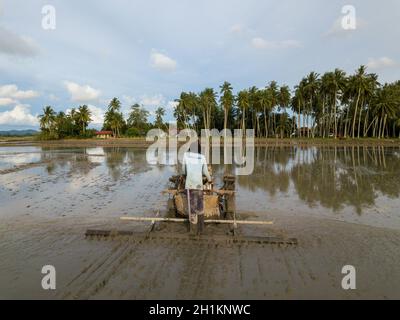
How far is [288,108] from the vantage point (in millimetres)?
70688

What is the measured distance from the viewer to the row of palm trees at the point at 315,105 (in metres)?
55.3

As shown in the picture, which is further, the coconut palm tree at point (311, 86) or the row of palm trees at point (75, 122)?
the row of palm trees at point (75, 122)

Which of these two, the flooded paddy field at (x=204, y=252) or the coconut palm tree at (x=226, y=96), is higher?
the coconut palm tree at (x=226, y=96)

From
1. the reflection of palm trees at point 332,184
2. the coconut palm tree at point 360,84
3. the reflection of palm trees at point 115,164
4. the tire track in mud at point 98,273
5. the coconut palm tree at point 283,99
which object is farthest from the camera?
the coconut palm tree at point 283,99

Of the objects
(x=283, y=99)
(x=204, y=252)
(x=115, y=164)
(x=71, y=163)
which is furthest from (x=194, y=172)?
(x=283, y=99)

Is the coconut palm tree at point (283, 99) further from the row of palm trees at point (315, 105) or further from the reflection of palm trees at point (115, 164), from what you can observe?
the reflection of palm trees at point (115, 164)

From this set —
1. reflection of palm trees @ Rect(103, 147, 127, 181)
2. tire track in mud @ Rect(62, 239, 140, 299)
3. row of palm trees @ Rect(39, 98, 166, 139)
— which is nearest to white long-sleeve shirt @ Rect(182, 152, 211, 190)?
tire track in mud @ Rect(62, 239, 140, 299)

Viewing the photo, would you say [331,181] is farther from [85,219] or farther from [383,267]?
[85,219]

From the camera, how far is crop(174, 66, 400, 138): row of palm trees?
55344mm

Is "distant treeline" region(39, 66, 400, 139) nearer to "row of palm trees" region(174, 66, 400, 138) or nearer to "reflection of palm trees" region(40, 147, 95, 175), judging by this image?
"row of palm trees" region(174, 66, 400, 138)

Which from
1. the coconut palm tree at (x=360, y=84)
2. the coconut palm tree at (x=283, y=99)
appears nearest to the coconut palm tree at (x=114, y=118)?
the coconut palm tree at (x=283, y=99)

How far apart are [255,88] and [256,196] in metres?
59.2

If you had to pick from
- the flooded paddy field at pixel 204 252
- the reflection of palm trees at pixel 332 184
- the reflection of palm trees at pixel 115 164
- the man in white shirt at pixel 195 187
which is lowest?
the flooded paddy field at pixel 204 252
